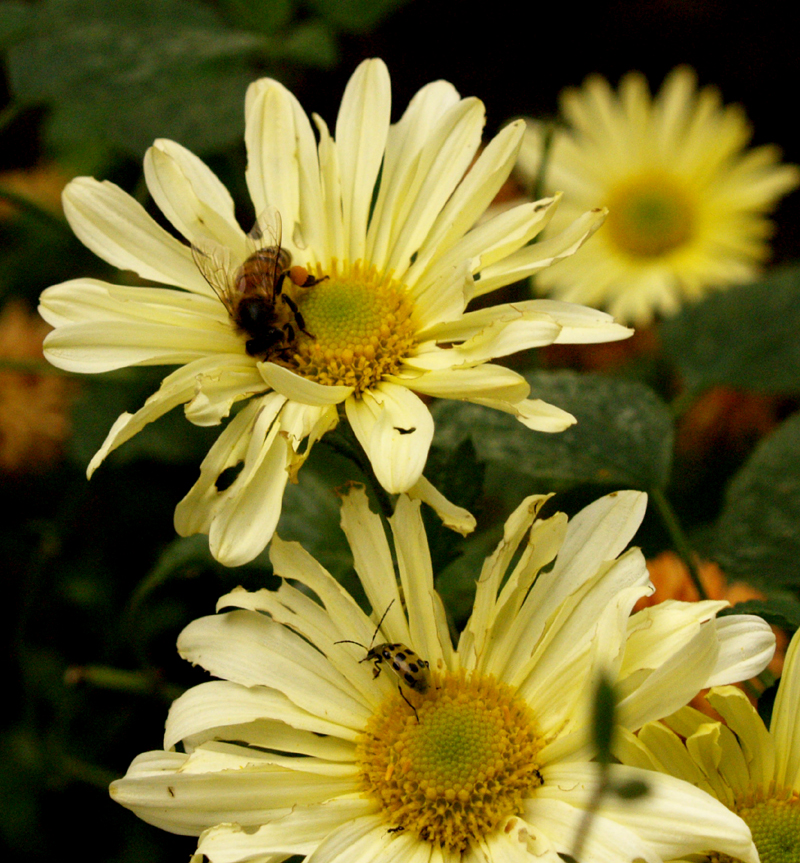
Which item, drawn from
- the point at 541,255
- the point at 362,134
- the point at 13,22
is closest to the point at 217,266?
the point at 362,134

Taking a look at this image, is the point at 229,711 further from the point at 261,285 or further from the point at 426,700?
the point at 261,285

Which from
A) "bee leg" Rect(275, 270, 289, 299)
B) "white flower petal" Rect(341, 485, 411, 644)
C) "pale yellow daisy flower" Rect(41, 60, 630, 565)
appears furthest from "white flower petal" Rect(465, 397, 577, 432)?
"bee leg" Rect(275, 270, 289, 299)

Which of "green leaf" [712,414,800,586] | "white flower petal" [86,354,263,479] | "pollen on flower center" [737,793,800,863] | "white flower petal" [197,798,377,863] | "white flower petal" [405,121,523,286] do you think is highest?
"white flower petal" [405,121,523,286]

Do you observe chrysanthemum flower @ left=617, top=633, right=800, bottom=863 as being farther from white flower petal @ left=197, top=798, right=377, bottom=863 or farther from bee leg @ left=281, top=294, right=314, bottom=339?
bee leg @ left=281, top=294, right=314, bottom=339

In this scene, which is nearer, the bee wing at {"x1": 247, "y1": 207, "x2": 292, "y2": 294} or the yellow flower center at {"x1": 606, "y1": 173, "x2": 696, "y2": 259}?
the bee wing at {"x1": 247, "y1": 207, "x2": 292, "y2": 294}

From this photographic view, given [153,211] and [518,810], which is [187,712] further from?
[153,211]

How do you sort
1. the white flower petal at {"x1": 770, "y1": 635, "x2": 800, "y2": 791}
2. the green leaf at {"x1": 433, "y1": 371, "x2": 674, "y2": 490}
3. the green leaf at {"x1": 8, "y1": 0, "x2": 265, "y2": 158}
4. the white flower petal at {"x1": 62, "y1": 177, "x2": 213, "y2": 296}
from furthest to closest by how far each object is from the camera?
the green leaf at {"x1": 8, "y1": 0, "x2": 265, "y2": 158}, the green leaf at {"x1": 433, "y1": 371, "x2": 674, "y2": 490}, the white flower petal at {"x1": 62, "y1": 177, "x2": 213, "y2": 296}, the white flower petal at {"x1": 770, "y1": 635, "x2": 800, "y2": 791}
